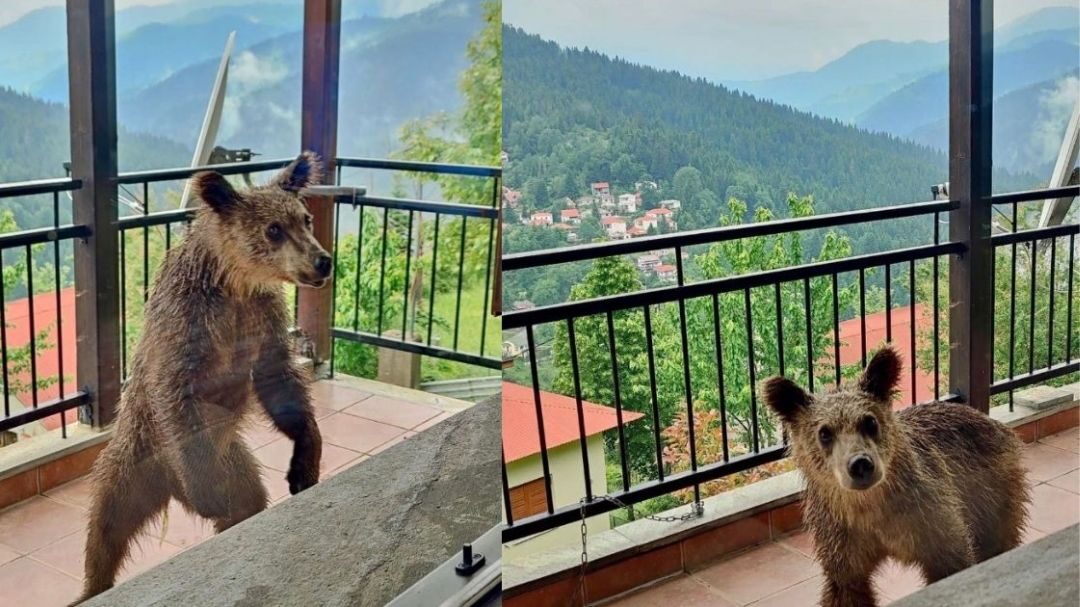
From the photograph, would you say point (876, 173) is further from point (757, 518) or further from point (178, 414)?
point (178, 414)

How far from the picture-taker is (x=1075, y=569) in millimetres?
2121

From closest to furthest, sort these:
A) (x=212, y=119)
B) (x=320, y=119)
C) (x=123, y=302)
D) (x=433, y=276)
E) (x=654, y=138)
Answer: (x=123, y=302) < (x=212, y=119) < (x=320, y=119) < (x=654, y=138) < (x=433, y=276)

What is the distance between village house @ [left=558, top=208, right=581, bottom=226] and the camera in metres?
1.66

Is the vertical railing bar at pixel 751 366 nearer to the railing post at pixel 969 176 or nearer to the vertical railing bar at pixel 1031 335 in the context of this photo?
the railing post at pixel 969 176

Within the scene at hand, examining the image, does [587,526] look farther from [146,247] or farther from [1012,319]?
[1012,319]

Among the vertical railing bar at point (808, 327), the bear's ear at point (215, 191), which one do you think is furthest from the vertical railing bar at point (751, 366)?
the bear's ear at point (215, 191)

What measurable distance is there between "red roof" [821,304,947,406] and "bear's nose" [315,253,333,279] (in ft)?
2.95

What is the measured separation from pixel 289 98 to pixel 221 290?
1.05 ft

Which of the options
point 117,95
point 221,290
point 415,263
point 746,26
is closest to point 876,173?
point 746,26

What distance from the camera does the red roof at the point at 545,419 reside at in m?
1.71

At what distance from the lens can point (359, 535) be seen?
6.40ft

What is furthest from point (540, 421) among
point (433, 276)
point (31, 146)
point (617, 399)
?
point (31, 146)

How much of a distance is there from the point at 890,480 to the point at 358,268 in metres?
1.04

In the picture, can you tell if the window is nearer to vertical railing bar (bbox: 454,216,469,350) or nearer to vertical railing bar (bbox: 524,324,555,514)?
vertical railing bar (bbox: 524,324,555,514)
